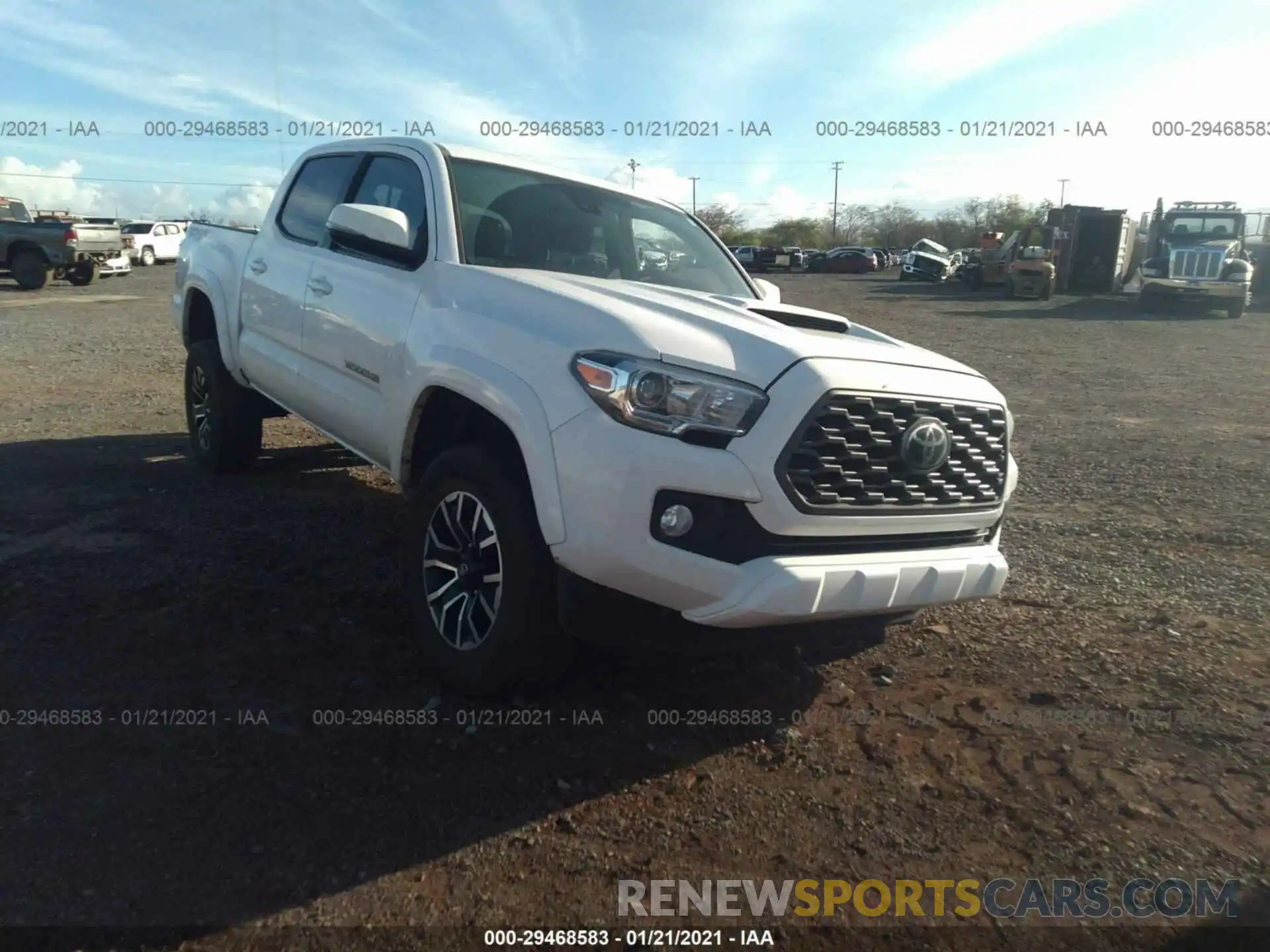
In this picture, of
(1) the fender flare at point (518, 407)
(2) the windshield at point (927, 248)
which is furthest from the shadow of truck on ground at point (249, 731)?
(2) the windshield at point (927, 248)

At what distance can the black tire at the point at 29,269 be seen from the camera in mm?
22391

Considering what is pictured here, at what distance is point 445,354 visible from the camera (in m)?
3.45

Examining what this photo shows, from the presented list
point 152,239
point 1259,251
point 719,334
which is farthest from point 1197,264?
point 152,239

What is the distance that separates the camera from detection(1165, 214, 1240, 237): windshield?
27.1 metres

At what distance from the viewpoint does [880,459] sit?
300 cm

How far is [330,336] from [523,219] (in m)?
1.05

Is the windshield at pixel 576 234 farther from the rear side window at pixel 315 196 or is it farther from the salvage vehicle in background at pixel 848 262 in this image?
the salvage vehicle in background at pixel 848 262

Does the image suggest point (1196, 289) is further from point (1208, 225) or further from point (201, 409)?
point (201, 409)

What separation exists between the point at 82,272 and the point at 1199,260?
28.9m

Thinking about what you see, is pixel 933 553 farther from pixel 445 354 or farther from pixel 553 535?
pixel 445 354

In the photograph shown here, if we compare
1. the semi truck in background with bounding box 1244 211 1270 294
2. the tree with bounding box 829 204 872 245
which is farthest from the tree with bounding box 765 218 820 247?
the semi truck in background with bounding box 1244 211 1270 294

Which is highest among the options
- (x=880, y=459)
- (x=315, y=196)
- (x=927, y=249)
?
(x=927, y=249)

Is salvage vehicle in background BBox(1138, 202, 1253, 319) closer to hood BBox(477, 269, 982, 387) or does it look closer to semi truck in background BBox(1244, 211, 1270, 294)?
semi truck in background BBox(1244, 211, 1270, 294)

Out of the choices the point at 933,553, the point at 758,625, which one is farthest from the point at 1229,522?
the point at 758,625
